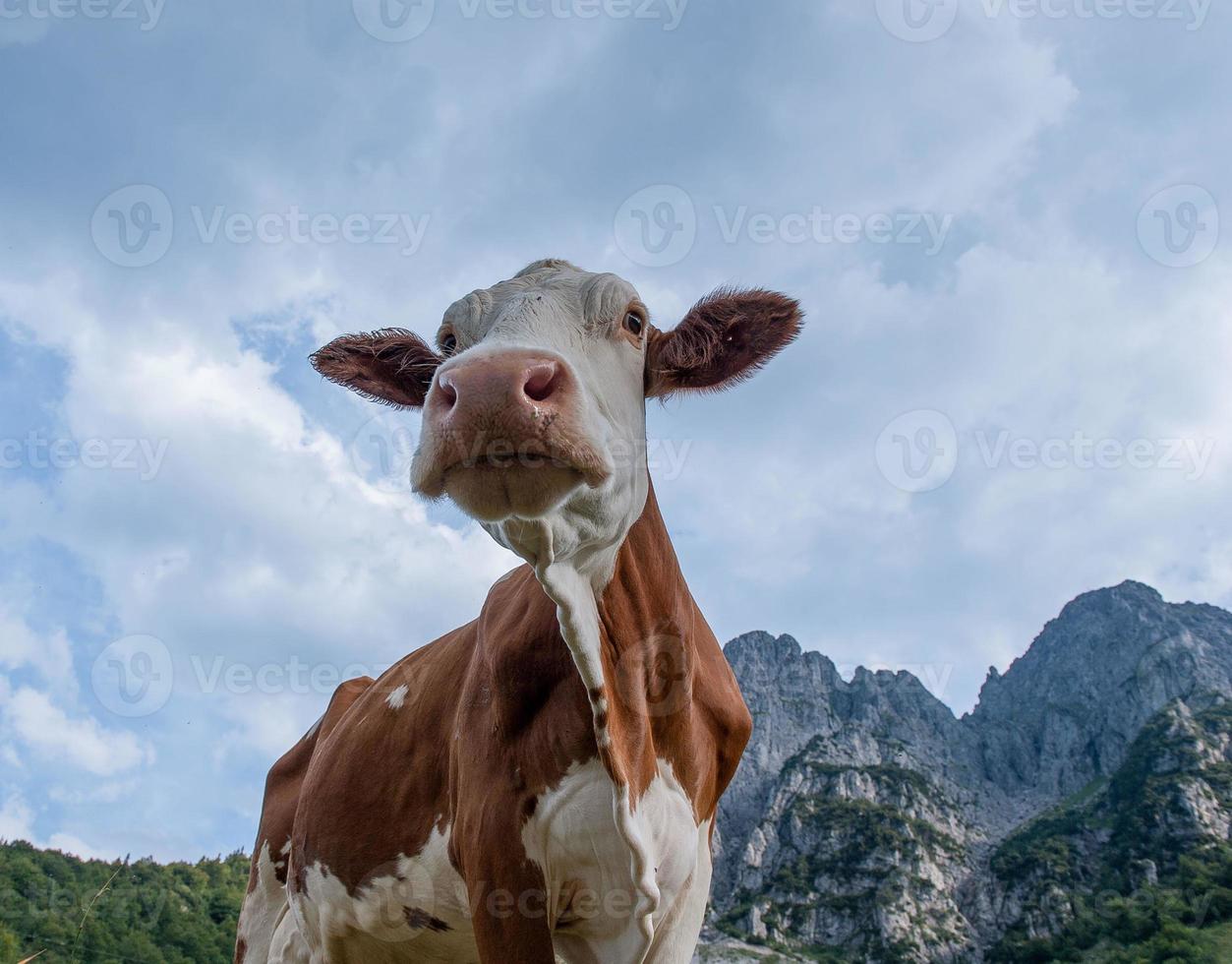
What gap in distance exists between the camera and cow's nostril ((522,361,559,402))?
2.80 meters

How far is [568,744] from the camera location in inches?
139

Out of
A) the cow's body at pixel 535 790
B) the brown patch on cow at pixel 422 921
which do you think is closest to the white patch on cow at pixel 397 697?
the cow's body at pixel 535 790

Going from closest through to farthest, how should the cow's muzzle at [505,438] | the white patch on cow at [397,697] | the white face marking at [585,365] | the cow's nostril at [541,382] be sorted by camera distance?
the cow's muzzle at [505,438], the cow's nostril at [541,382], the white face marking at [585,365], the white patch on cow at [397,697]

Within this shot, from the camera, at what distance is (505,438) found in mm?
2686

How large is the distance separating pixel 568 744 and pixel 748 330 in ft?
7.05

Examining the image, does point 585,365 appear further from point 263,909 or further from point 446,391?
point 263,909

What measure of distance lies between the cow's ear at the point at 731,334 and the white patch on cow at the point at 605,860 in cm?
178

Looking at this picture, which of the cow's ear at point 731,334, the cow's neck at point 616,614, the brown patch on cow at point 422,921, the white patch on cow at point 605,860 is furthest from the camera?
the brown patch on cow at point 422,921

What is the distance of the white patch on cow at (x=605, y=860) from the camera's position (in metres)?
3.47

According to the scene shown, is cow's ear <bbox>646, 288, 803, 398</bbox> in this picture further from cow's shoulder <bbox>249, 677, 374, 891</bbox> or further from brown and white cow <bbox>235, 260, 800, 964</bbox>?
cow's shoulder <bbox>249, 677, 374, 891</bbox>

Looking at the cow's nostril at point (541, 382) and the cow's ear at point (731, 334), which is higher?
the cow's ear at point (731, 334)

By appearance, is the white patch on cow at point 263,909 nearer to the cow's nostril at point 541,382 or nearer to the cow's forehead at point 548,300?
the cow's forehead at point 548,300

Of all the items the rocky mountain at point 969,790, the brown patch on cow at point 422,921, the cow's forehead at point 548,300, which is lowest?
the brown patch on cow at point 422,921

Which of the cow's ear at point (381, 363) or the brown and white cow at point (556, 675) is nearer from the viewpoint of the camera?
the brown and white cow at point (556, 675)
